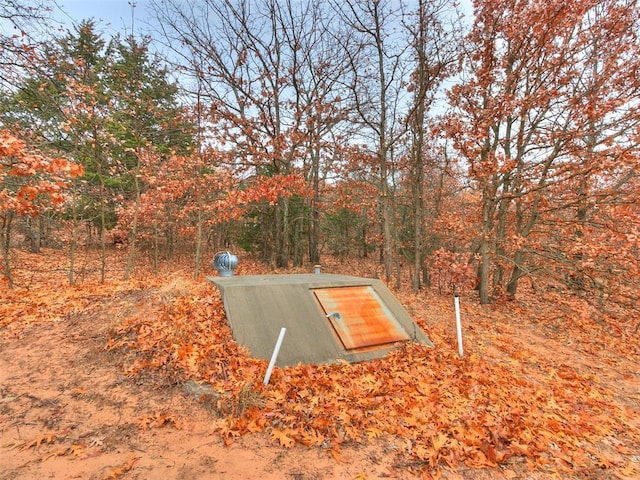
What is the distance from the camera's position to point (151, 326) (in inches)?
204

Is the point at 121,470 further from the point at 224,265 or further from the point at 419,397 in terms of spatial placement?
the point at 224,265

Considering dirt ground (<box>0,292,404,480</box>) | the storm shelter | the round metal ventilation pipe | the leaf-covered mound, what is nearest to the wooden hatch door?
the storm shelter

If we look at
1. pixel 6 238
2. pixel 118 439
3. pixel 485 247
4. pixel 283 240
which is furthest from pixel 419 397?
pixel 283 240

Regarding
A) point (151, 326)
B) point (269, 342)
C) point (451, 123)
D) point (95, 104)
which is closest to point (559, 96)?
point (451, 123)

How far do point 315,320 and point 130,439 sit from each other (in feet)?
9.54

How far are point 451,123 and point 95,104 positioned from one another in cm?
1001

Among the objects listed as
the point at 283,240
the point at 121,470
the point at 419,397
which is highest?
the point at 283,240

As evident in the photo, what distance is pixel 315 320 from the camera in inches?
213

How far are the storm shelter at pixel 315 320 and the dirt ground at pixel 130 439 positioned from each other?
4.56 ft

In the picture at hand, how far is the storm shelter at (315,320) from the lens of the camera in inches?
193

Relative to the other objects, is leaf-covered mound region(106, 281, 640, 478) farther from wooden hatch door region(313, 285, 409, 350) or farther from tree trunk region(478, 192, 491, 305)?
tree trunk region(478, 192, 491, 305)

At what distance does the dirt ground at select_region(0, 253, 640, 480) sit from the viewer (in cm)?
281

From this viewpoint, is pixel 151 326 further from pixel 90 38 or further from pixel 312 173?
pixel 90 38

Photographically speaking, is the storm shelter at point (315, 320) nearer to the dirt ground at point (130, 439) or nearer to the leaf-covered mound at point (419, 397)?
the leaf-covered mound at point (419, 397)
